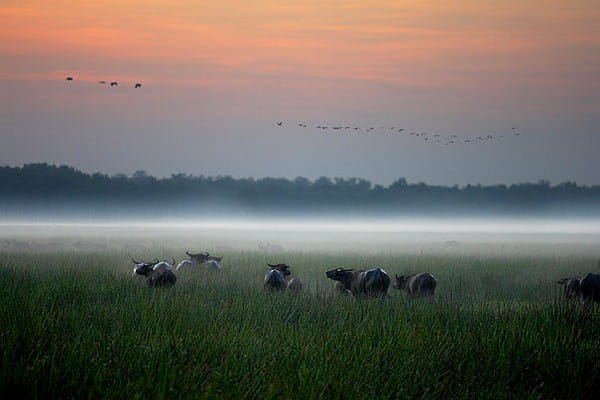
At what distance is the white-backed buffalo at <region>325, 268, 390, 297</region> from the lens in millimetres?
19719

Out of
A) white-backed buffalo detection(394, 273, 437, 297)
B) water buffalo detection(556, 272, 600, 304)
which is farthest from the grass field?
water buffalo detection(556, 272, 600, 304)

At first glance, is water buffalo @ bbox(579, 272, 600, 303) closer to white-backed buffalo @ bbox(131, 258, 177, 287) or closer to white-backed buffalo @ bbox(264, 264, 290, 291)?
white-backed buffalo @ bbox(264, 264, 290, 291)

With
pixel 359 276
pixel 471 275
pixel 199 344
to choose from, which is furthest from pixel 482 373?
pixel 471 275

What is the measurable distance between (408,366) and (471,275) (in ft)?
58.2

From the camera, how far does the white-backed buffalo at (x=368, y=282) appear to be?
19719 millimetres

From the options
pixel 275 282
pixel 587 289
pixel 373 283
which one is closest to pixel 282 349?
pixel 373 283

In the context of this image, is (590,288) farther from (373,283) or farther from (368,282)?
(368,282)

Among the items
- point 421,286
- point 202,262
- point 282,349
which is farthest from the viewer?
point 202,262

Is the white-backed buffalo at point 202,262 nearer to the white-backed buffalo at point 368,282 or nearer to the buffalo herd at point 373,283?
the buffalo herd at point 373,283

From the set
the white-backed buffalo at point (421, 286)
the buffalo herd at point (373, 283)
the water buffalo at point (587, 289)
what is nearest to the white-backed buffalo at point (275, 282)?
the buffalo herd at point (373, 283)

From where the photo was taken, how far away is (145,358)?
8.91 meters

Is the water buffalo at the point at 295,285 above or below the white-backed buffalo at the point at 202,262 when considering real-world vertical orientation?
below

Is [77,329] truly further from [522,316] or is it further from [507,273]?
[507,273]

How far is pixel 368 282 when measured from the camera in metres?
19.9
